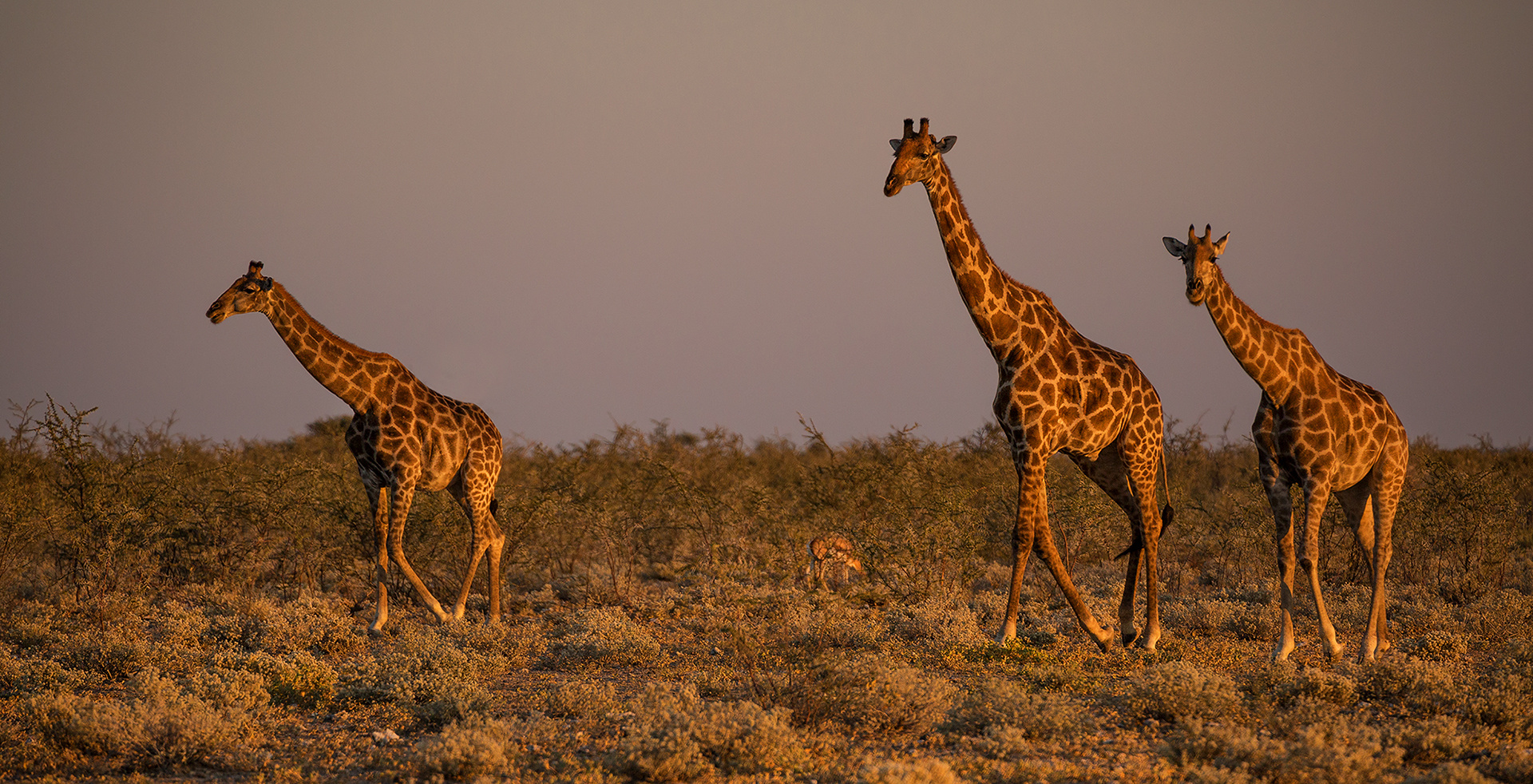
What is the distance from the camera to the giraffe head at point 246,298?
9.30m

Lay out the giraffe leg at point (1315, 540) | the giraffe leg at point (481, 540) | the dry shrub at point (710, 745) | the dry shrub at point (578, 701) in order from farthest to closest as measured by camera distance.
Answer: the giraffe leg at point (481, 540), the giraffe leg at point (1315, 540), the dry shrub at point (578, 701), the dry shrub at point (710, 745)

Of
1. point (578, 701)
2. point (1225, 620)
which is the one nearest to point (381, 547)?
point (578, 701)

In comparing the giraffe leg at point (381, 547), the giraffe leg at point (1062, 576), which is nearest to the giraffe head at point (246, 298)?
the giraffe leg at point (381, 547)

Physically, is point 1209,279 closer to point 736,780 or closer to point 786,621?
point 786,621

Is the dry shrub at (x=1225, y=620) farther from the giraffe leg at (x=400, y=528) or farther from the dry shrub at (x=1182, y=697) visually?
the giraffe leg at (x=400, y=528)

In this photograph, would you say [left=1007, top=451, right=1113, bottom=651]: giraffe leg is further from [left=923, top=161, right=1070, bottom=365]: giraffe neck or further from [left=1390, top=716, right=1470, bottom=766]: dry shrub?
[left=1390, top=716, right=1470, bottom=766]: dry shrub

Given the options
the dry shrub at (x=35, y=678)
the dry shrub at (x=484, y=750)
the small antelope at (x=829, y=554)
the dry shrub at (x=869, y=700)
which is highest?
the small antelope at (x=829, y=554)

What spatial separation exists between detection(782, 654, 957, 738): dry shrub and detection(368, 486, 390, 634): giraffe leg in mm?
5121

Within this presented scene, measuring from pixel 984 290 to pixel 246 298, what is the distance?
6294 mm

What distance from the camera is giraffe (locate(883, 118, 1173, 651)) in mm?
8031

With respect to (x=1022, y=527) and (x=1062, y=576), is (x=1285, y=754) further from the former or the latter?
(x=1022, y=527)

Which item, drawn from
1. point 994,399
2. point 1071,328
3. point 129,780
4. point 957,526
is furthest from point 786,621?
point 957,526

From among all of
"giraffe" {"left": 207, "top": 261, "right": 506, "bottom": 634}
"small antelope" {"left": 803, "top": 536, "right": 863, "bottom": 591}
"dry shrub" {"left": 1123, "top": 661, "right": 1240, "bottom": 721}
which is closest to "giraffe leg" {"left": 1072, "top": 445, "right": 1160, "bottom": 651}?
"dry shrub" {"left": 1123, "top": 661, "right": 1240, "bottom": 721}

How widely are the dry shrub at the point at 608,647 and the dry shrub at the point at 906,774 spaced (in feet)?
12.5
